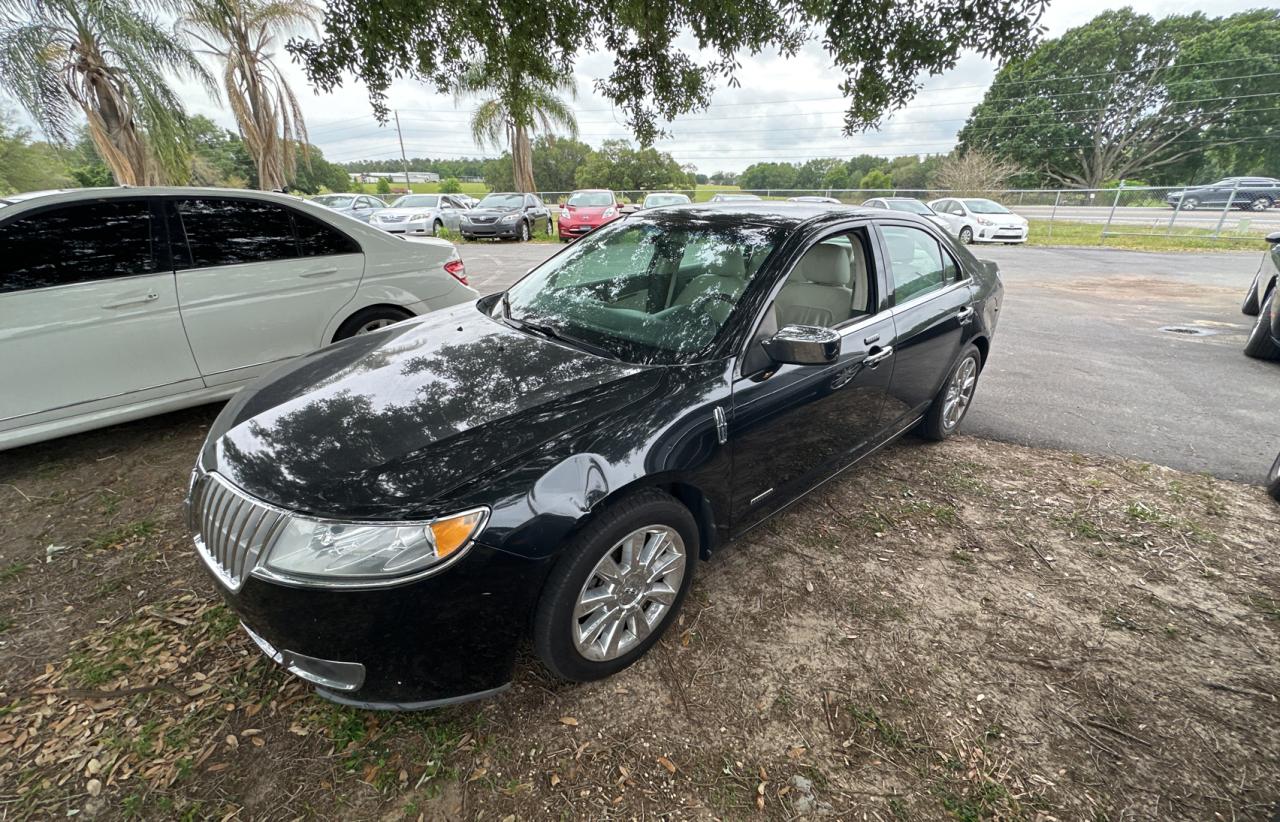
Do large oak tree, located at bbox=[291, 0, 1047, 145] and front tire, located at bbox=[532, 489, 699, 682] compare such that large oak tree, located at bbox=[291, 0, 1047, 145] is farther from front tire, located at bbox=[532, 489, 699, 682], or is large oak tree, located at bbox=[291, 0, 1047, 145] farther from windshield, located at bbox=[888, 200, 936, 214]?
windshield, located at bbox=[888, 200, 936, 214]

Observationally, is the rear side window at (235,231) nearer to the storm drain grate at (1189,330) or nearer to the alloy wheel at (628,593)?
the alloy wheel at (628,593)

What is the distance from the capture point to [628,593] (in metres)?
1.94

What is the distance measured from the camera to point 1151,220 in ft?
65.3

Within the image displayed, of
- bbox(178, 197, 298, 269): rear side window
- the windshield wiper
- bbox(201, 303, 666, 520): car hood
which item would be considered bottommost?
bbox(201, 303, 666, 520): car hood

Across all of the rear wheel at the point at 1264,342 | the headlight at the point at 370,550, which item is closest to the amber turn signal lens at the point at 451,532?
the headlight at the point at 370,550

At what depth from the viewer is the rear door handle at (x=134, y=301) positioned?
3152 millimetres

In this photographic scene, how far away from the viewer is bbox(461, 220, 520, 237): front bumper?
1694 centimetres

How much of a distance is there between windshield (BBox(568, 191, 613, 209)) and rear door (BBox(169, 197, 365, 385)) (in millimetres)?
13261

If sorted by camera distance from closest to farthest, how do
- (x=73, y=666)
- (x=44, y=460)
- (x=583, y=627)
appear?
(x=583, y=627) → (x=73, y=666) → (x=44, y=460)

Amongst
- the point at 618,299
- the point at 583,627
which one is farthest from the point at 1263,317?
the point at 583,627

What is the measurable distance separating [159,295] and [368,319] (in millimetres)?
1212

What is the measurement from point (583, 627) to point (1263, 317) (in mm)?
7501

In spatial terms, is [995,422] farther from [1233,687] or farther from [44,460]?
[44,460]

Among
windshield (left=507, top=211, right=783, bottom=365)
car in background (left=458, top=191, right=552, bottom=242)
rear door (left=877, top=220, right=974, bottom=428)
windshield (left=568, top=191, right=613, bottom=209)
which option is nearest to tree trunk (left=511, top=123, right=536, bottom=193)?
car in background (left=458, top=191, right=552, bottom=242)
